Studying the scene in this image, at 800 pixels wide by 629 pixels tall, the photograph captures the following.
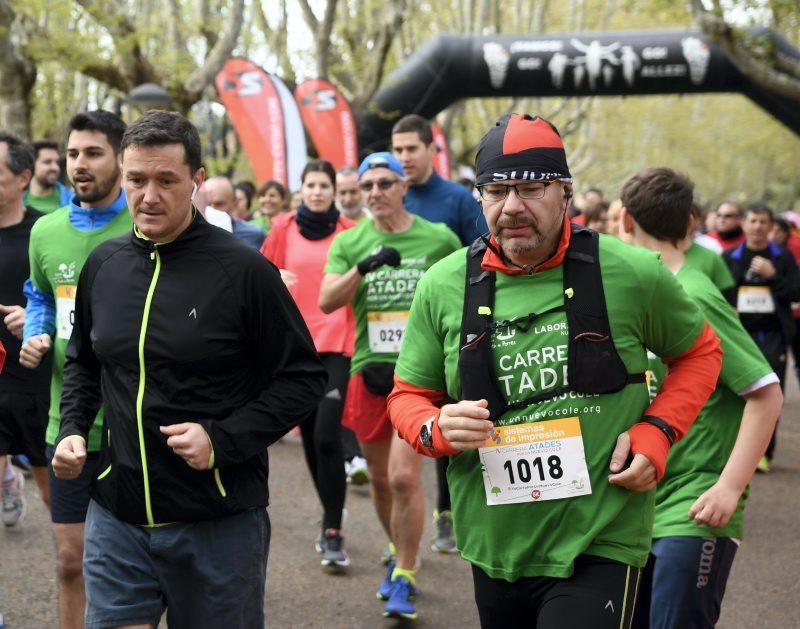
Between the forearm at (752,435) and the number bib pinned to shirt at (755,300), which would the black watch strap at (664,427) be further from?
the number bib pinned to shirt at (755,300)

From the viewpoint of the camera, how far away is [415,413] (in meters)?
3.19

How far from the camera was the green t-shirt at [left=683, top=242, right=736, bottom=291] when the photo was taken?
14.5ft

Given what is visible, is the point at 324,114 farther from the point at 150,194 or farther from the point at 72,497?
the point at 150,194

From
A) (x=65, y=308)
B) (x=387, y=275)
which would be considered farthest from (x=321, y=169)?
(x=65, y=308)

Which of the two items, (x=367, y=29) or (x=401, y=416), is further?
(x=367, y=29)

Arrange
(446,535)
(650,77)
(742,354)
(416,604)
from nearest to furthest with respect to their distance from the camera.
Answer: (742,354), (416,604), (446,535), (650,77)

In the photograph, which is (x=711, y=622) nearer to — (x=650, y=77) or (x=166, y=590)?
(x=166, y=590)

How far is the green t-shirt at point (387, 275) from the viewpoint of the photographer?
20.1ft

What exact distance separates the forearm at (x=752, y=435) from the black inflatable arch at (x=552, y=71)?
613 inches

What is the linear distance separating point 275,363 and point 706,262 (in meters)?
2.07

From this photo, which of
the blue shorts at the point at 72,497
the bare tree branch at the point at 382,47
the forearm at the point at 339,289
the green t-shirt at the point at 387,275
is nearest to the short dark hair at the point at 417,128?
the green t-shirt at the point at 387,275

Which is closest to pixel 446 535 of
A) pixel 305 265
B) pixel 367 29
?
pixel 305 265

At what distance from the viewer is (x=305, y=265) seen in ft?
24.0

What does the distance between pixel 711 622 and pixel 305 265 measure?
4.15 meters
